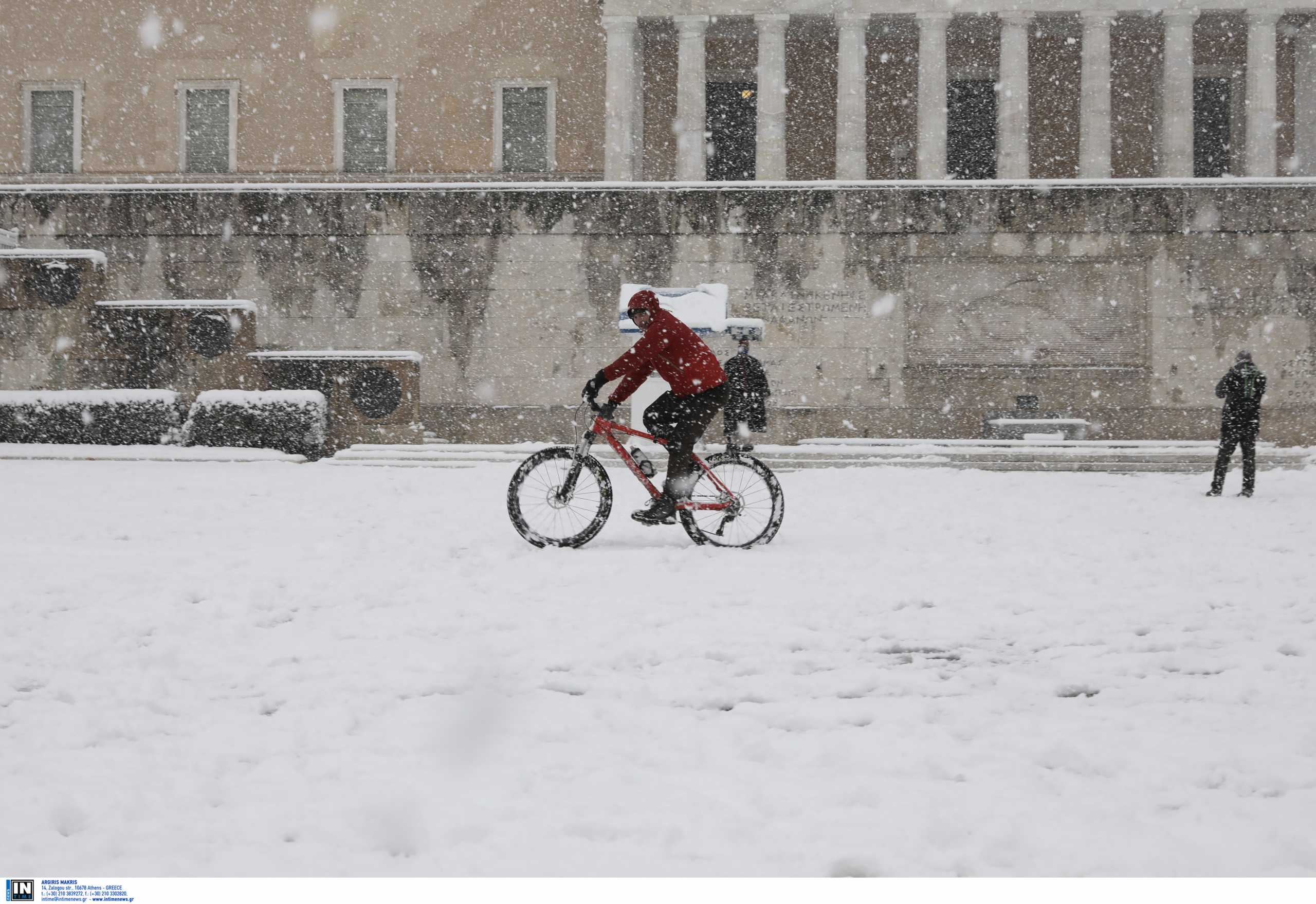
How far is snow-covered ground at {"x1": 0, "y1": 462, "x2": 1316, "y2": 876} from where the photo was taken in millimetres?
2775

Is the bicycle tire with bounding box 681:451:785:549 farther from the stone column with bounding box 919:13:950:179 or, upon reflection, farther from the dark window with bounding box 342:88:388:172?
the dark window with bounding box 342:88:388:172

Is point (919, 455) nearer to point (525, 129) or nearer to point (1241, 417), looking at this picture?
point (1241, 417)

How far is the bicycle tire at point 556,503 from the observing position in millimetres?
8164

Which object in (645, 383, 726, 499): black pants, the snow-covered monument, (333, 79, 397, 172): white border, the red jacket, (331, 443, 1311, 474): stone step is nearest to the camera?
the red jacket

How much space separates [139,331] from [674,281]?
30.8 ft

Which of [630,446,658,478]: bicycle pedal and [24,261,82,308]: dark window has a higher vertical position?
[24,261,82,308]: dark window

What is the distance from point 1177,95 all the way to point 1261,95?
77.6 inches

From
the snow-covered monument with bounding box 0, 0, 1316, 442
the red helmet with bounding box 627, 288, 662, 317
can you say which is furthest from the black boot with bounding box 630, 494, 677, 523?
the snow-covered monument with bounding box 0, 0, 1316, 442

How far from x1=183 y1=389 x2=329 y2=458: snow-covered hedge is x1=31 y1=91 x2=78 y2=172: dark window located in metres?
20.4

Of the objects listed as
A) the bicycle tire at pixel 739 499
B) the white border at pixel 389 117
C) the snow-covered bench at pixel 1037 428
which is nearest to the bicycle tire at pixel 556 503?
the bicycle tire at pixel 739 499

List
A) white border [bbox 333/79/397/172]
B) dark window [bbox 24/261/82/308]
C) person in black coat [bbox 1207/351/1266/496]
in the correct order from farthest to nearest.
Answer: white border [bbox 333/79/397/172]
dark window [bbox 24/261/82/308]
person in black coat [bbox 1207/351/1266/496]

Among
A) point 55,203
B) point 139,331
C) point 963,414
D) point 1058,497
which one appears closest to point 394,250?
point 139,331
